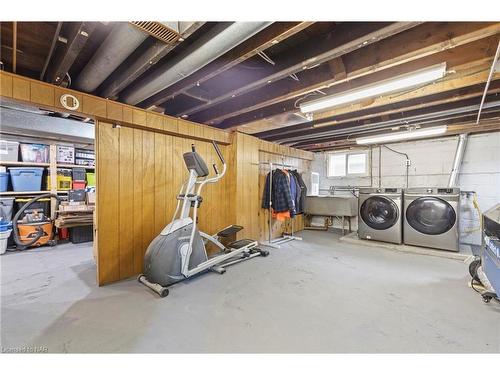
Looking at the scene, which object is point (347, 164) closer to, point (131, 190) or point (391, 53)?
point (391, 53)

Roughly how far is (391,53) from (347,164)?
448 cm

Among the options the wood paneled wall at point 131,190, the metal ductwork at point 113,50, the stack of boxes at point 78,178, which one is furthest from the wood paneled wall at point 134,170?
the stack of boxes at point 78,178

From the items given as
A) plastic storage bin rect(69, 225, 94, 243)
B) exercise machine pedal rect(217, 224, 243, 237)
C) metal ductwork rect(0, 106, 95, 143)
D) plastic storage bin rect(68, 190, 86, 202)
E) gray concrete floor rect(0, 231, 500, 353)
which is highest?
metal ductwork rect(0, 106, 95, 143)

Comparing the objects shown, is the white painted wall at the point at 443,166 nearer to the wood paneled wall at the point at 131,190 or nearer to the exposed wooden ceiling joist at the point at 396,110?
the exposed wooden ceiling joist at the point at 396,110

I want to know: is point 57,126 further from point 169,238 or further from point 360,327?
point 360,327

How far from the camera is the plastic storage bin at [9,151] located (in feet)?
13.0

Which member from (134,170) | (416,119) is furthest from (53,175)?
(416,119)

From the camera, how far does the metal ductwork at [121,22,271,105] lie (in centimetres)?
134

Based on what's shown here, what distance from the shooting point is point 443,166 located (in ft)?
15.0

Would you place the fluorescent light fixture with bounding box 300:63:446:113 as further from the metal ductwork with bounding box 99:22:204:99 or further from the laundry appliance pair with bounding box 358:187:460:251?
the laundry appliance pair with bounding box 358:187:460:251

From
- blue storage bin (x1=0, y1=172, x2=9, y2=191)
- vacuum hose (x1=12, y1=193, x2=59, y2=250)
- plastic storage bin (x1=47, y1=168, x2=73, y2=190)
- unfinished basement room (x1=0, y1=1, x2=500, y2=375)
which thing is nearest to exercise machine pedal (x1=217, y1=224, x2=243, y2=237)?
unfinished basement room (x1=0, y1=1, x2=500, y2=375)

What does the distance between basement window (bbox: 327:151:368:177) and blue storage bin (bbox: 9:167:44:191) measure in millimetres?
6754

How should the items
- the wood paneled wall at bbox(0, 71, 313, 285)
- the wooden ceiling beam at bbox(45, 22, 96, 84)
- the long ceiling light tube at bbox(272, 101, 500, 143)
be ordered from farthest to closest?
the long ceiling light tube at bbox(272, 101, 500, 143)
the wood paneled wall at bbox(0, 71, 313, 285)
the wooden ceiling beam at bbox(45, 22, 96, 84)
